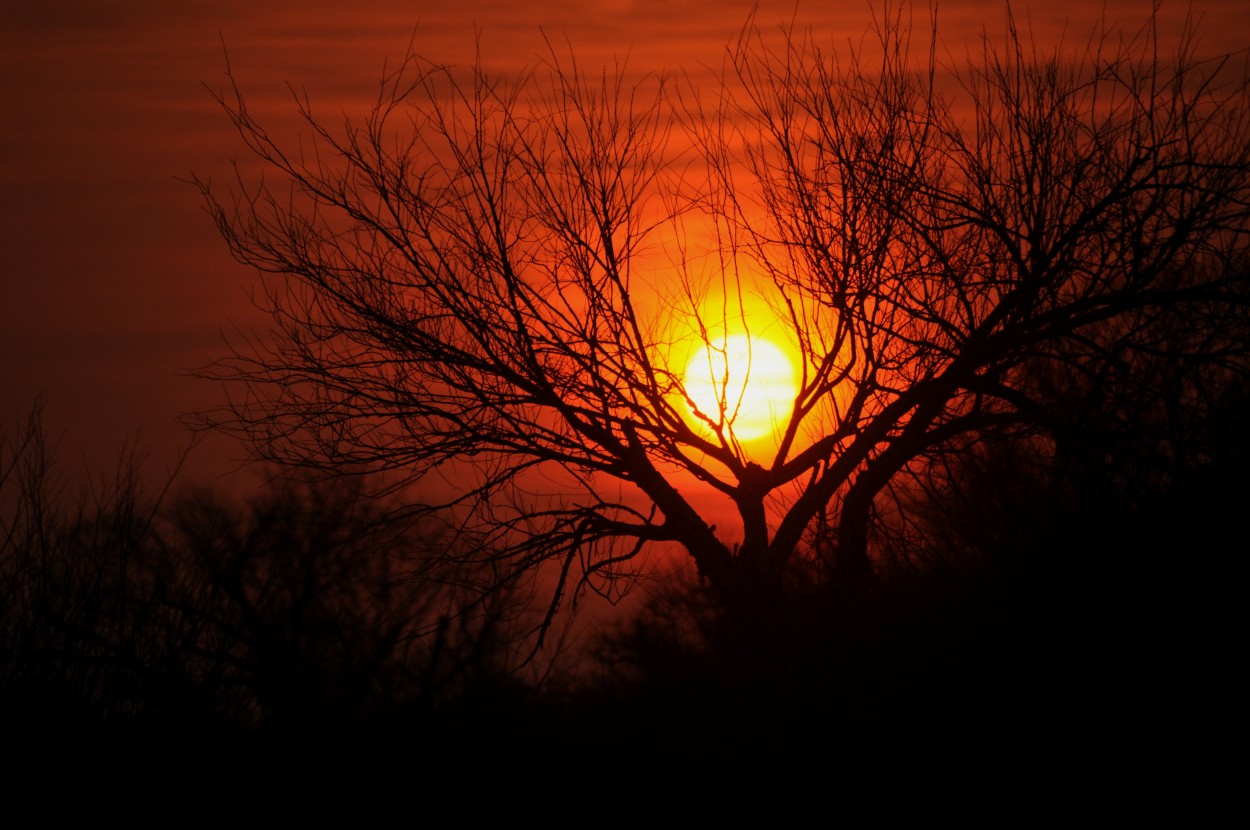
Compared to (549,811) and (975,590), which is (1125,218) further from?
(975,590)

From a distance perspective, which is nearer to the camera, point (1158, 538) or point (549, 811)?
point (1158, 538)

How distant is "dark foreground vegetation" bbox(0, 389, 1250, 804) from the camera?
209 inches

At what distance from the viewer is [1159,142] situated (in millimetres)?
7566

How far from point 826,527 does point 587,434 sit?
105 inches

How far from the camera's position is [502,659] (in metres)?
9.91

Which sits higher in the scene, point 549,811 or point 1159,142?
point 1159,142

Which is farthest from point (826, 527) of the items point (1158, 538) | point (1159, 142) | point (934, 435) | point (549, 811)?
point (1159, 142)

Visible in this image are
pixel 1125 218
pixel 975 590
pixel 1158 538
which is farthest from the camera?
pixel 975 590

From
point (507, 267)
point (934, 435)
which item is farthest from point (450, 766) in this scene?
point (934, 435)

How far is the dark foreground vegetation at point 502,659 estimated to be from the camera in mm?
5312

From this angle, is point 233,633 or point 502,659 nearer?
point 233,633

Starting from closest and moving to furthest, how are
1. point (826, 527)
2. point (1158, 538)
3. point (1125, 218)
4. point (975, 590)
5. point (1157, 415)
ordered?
point (1125, 218)
point (1158, 538)
point (1157, 415)
point (826, 527)
point (975, 590)

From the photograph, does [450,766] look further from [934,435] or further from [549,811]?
[934,435]

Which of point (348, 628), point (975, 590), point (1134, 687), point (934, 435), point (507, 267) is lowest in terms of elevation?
point (348, 628)
